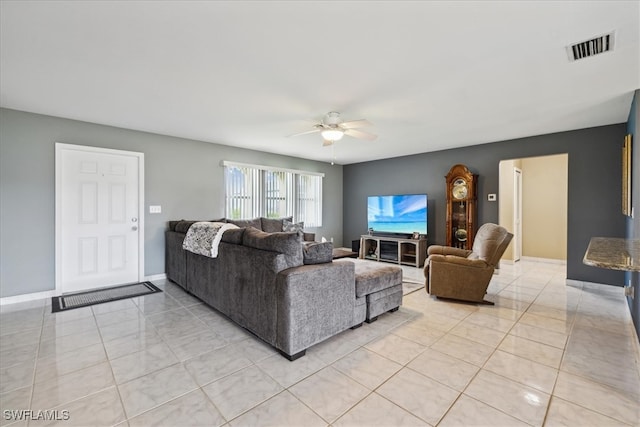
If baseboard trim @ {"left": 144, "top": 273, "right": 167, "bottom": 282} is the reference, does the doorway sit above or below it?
above

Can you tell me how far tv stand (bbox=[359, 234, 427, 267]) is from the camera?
18.9 feet

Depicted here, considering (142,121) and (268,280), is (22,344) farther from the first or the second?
(142,121)

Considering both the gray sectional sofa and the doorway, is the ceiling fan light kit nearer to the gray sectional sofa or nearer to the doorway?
the gray sectional sofa

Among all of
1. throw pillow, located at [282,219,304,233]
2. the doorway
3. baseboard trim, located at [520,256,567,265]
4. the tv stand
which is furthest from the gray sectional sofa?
baseboard trim, located at [520,256,567,265]

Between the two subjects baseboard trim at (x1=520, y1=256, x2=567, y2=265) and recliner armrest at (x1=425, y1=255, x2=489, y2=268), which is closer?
recliner armrest at (x1=425, y1=255, x2=489, y2=268)

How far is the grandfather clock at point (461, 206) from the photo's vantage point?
5.24m

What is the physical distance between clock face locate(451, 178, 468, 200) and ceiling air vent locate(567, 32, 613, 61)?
3.23 meters

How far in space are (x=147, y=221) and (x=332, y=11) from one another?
13.7 ft

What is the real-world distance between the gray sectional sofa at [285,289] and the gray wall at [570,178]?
3.82 metres

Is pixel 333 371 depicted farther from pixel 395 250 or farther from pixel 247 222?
pixel 395 250

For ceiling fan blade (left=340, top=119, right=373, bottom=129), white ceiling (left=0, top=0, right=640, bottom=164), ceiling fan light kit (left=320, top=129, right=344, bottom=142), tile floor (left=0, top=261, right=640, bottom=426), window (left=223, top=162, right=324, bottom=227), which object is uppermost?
white ceiling (left=0, top=0, right=640, bottom=164)

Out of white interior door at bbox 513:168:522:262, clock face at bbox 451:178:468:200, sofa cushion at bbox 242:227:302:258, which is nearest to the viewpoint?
sofa cushion at bbox 242:227:302:258

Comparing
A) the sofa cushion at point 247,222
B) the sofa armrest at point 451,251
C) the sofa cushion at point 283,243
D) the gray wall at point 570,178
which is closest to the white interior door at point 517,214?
the gray wall at point 570,178

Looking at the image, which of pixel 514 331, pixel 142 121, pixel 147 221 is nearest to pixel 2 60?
pixel 142 121
